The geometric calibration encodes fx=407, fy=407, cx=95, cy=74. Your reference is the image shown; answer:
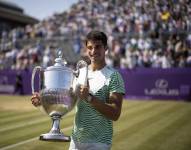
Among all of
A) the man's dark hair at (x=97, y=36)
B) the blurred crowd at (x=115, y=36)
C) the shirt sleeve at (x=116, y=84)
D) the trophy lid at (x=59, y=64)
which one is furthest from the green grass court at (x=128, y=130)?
the man's dark hair at (x=97, y=36)

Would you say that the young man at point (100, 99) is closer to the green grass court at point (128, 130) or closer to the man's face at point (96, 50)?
the man's face at point (96, 50)

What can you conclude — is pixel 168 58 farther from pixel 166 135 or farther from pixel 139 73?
pixel 166 135

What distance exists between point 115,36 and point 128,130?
17.1 metres

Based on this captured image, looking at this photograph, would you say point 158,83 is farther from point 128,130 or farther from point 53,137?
point 53,137

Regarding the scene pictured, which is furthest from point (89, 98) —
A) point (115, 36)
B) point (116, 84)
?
point (115, 36)

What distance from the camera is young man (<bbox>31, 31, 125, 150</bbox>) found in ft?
12.8

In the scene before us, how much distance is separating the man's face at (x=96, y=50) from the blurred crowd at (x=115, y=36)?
48.0ft

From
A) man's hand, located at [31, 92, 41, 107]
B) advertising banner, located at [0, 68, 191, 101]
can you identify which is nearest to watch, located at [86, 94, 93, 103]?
man's hand, located at [31, 92, 41, 107]

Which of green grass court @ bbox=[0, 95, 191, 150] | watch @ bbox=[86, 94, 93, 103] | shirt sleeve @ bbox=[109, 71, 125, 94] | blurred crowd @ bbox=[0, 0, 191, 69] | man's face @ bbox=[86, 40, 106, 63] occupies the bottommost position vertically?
green grass court @ bbox=[0, 95, 191, 150]

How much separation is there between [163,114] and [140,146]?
6591 mm

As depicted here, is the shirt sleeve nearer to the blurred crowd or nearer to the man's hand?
the man's hand

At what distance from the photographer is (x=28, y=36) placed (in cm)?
3591

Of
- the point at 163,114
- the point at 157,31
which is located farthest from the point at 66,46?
the point at 163,114

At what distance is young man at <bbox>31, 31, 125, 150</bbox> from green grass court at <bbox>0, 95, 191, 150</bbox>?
17.9ft
